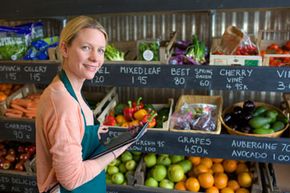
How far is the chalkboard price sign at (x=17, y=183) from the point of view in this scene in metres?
2.40

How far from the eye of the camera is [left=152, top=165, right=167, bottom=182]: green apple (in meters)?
2.19

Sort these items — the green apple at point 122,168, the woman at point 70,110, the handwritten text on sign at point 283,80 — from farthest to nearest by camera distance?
the green apple at point 122,168, the handwritten text on sign at point 283,80, the woman at point 70,110

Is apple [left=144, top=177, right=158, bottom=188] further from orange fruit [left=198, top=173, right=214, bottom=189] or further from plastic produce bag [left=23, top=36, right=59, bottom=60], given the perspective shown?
plastic produce bag [left=23, top=36, right=59, bottom=60]

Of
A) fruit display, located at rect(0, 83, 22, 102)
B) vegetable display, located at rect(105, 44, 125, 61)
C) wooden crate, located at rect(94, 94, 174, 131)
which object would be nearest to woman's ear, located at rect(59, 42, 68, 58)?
vegetable display, located at rect(105, 44, 125, 61)

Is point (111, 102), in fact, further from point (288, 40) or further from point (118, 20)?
point (288, 40)

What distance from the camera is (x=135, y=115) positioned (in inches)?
88.7

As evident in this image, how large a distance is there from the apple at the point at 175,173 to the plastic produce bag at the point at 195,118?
0.35 metres

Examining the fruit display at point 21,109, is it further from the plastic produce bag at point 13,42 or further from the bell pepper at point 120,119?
the bell pepper at point 120,119

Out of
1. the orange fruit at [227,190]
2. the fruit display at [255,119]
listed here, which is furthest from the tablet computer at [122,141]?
the orange fruit at [227,190]

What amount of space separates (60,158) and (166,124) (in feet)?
3.40

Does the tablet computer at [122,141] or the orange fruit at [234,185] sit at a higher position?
the tablet computer at [122,141]

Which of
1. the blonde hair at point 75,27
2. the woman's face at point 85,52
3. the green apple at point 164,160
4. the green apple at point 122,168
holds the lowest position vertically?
the green apple at point 122,168

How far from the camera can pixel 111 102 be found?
2.46 meters

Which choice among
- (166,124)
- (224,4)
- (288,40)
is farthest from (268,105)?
(224,4)
